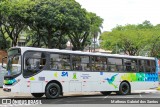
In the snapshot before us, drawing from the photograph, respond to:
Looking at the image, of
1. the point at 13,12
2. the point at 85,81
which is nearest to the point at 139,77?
the point at 85,81

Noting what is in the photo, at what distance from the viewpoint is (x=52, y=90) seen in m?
20.8

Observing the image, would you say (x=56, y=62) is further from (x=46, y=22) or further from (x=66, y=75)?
(x=46, y=22)

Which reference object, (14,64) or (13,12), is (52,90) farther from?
(13,12)

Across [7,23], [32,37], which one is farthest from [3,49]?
[7,23]

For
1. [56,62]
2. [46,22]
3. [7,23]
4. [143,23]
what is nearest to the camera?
[56,62]

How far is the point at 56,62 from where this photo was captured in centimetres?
2109

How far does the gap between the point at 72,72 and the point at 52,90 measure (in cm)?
185

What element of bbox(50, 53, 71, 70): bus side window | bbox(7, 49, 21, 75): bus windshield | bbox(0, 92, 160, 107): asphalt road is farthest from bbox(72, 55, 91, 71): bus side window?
bbox(7, 49, 21, 75): bus windshield

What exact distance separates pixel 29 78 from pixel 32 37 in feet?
122

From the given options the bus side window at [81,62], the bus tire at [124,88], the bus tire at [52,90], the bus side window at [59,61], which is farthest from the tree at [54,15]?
the bus tire at [52,90]

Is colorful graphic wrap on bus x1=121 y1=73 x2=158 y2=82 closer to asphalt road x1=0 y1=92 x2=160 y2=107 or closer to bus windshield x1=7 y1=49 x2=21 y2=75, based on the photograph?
asphalt road x1=0 y1=92 x2=160 y2=107

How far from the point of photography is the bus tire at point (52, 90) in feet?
67.1

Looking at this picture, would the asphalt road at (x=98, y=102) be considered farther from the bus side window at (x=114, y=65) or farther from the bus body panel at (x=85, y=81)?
the bus side window at (x=114, y=65)

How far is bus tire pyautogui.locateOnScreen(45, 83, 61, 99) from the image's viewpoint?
2045cm
